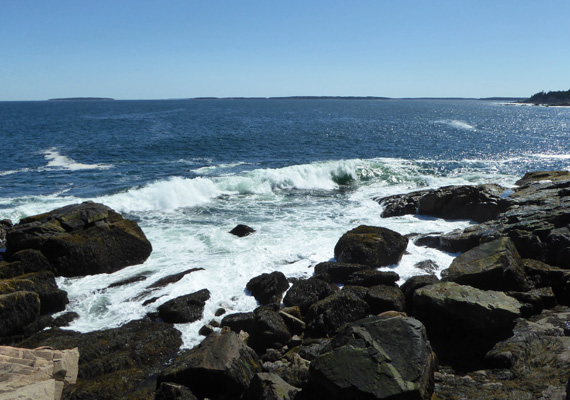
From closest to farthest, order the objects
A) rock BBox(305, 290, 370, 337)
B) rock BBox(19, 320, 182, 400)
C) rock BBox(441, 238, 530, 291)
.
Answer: rock BBox(19, 320, 182, 400)
rock BBox(305, 290, 370, 337)
rock BBox(441, 238, 530, 291)

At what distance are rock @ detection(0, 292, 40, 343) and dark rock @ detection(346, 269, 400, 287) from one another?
Result: 8912mm

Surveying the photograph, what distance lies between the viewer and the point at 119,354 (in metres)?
9.32

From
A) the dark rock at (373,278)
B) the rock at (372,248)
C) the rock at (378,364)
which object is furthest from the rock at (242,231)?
the rock at (378,364)

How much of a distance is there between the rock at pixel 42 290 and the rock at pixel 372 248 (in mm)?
8925

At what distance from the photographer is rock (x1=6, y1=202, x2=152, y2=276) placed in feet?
46.1

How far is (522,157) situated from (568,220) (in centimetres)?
3271

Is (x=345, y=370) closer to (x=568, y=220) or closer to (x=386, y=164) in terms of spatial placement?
(x=568, y=220)

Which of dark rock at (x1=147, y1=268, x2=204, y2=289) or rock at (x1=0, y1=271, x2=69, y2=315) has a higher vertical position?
rock at (x1=0, y1=271, x2=69, y2=315)

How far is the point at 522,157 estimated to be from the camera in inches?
1700

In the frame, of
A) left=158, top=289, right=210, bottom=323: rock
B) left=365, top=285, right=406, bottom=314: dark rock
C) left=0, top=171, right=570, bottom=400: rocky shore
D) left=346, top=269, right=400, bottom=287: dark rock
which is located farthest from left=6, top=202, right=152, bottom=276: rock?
left=365, top=285, right=406, bottom=314: dark rock

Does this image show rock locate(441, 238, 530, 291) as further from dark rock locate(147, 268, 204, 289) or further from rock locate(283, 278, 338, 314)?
dark rock locate(147, 268, 204, 289)

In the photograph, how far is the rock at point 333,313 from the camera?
10.4 meters

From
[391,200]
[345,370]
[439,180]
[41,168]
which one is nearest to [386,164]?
[439,180]

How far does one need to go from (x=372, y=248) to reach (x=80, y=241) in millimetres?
10313
